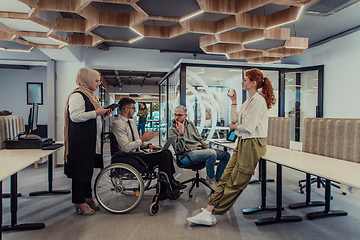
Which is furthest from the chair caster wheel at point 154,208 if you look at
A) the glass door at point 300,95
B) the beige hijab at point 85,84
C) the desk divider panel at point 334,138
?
the glass door at point 300,95

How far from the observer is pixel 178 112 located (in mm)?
3268

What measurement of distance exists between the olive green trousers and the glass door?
4801mm

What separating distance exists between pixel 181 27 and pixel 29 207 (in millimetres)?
3240

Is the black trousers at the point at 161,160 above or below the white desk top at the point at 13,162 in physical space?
below

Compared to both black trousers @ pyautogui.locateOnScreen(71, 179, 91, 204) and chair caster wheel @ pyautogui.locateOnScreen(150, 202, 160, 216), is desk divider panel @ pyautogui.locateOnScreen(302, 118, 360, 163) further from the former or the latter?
black trousers @ pyautogui.locateOnScreen(71, 179, 91, 204)

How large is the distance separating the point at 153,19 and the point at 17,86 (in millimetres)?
6664

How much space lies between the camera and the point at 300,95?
6469mm

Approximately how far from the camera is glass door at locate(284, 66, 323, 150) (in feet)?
20.5

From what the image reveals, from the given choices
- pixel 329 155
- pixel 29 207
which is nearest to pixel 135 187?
pixel 29 207

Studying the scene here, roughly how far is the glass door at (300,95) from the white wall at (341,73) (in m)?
0.28

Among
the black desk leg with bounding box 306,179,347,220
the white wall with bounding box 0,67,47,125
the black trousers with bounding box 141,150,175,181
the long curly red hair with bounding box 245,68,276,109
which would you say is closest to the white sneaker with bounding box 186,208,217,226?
the black trousers with bounding box 141,150,175,181

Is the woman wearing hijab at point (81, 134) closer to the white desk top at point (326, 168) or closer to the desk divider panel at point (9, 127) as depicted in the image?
the desk divider panel at point (9, 127)

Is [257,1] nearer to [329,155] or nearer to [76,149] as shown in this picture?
[329,155]

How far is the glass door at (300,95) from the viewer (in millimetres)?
6262
